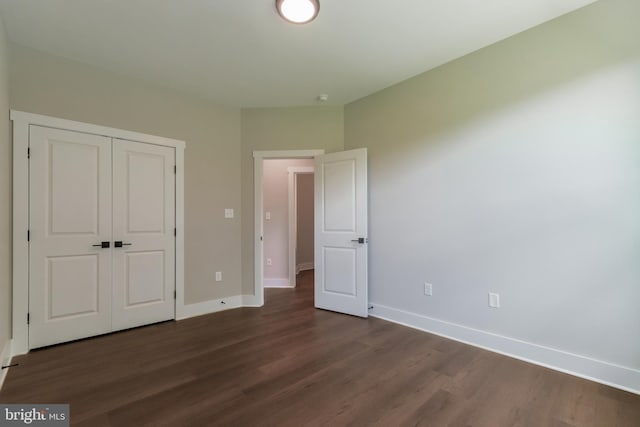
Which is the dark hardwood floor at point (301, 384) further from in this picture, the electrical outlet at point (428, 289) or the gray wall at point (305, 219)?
the gray wall at point (305, 219)

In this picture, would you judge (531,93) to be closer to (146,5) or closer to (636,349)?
(636,349)

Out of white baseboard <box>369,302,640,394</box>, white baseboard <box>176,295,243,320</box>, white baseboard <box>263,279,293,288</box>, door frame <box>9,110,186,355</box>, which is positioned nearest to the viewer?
white baseboard <box>369,302,640,394</box>

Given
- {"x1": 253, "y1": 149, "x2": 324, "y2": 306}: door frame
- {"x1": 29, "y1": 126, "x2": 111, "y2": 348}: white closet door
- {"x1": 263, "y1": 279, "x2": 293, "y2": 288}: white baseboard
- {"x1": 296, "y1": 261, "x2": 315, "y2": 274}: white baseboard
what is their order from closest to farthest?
{"x1": 29, "y1": 126, "x2": 111, "y2": 348}: white closet door
{"x1": 253, "y1": 149, "x2": 324, "y2": 306}: door frame
{"x1": 263, "y1": 279, "x2": 293, "y2": 288}: white baseboard
{"x1": 296, "y1": 261, "x2": 315, "y2": 274}: white baseboard

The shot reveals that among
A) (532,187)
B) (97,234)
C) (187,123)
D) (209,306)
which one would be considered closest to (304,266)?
(209,306)

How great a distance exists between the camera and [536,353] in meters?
2.30

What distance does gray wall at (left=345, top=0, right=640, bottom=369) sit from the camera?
1983mm

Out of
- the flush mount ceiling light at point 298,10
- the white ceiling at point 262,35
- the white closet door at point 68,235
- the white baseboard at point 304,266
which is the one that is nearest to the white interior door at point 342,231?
the white ceiling at point 262,35

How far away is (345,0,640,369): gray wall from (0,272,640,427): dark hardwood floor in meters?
0.44

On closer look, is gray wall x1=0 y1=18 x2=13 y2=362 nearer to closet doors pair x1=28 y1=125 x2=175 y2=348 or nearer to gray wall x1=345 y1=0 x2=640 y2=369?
closet doors pair x1=28 y1=125 x2=175 y2=348

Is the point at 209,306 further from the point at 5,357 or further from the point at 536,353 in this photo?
the point at 536,353

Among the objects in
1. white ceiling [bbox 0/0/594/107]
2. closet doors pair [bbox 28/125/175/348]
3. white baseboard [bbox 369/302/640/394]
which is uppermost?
white ceiling [bbox 0/0/594/107]

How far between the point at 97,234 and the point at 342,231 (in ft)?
8.45

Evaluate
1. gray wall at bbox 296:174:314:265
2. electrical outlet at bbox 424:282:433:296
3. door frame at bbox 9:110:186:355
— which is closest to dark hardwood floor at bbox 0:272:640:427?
door frame at bbox 9:110:186:355

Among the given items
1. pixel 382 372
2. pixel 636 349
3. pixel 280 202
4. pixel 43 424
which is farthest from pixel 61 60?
pixel 636 349
